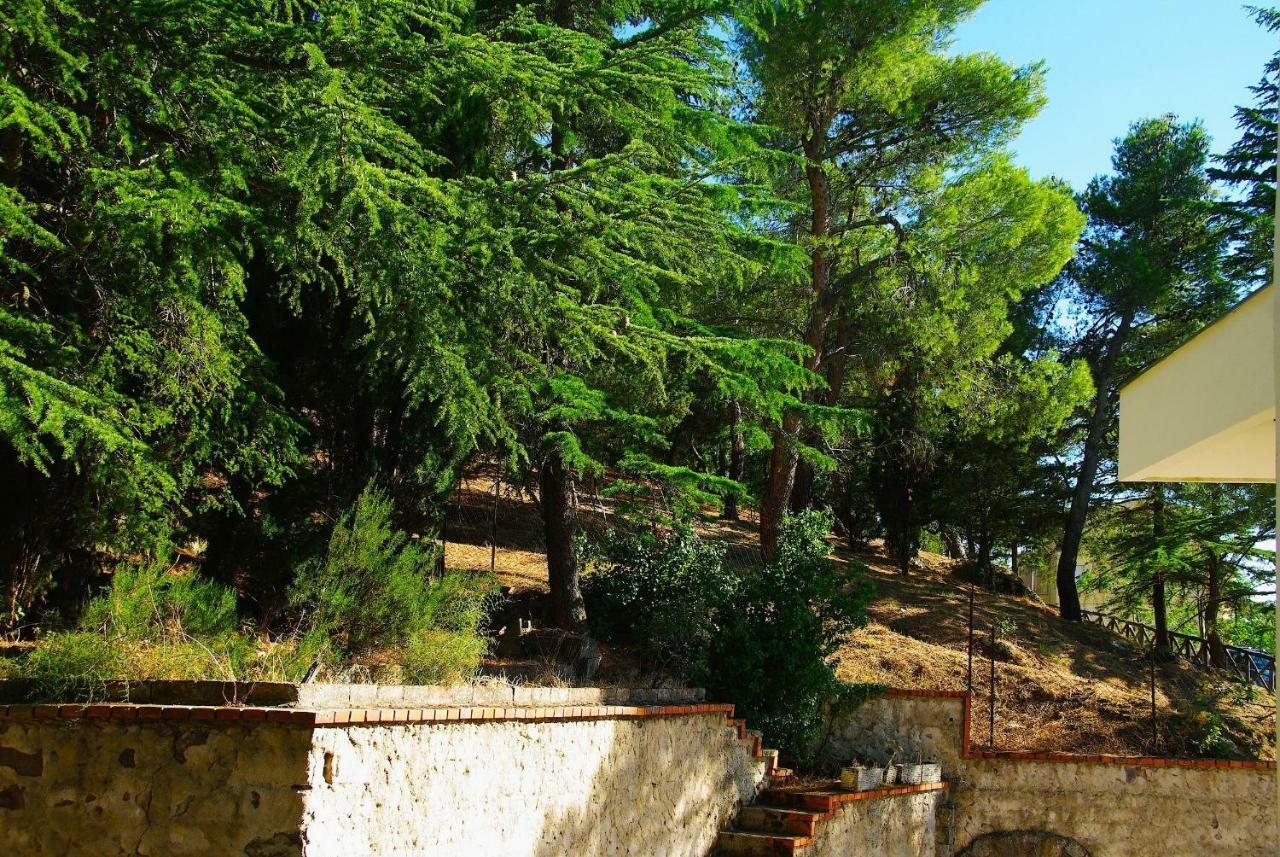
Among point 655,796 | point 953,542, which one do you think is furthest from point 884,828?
point 953,542

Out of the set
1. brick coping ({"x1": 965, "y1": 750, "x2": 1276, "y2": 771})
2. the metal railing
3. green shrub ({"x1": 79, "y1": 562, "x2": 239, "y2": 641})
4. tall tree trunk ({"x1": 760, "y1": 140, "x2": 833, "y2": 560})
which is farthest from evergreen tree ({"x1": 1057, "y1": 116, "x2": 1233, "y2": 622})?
green shrub ({"x1": 79, "y1": 562, "x2": 239, "y2": 641})

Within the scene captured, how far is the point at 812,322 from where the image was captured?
16.4 meters

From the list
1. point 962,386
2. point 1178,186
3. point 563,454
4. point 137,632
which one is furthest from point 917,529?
point 137,632

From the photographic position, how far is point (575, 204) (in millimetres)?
8250

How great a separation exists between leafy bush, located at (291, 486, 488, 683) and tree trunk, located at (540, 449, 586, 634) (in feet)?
8.52

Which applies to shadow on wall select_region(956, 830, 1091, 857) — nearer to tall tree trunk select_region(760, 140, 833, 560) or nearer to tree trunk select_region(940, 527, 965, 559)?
tall tree trunk select_region(760, 140, 833, 560)

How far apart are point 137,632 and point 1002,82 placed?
14327 mm

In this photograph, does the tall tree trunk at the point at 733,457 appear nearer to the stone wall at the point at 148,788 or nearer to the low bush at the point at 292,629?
the low bush at the point at 292,629

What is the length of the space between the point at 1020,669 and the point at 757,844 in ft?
23.8

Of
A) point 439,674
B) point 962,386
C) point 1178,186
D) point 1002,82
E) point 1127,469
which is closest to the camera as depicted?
point 1127,469

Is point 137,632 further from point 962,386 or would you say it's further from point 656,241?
point 962,386

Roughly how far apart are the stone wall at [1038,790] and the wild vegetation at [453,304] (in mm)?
1176

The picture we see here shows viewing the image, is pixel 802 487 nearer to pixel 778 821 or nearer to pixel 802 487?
pixel 802 487

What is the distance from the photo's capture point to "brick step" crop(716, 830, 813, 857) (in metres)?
9.03
